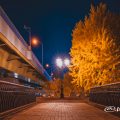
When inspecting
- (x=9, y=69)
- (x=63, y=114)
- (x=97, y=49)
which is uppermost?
(x=97, y=49)

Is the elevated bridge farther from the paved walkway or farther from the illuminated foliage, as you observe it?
the illuminated foliage

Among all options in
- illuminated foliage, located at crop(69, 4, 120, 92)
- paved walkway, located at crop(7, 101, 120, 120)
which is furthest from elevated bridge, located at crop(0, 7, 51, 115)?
illuminated foliage, located at crop(69, 4, 120, 92)

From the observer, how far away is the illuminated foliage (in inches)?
1297

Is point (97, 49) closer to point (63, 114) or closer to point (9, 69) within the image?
point (9, 69)

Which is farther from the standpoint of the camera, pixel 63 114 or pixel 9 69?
pixel 9 69

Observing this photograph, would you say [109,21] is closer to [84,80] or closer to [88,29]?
[88,29]

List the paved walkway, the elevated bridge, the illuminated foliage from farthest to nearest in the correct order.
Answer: the illuminated foliage, the elevated bridge, the paved walkway

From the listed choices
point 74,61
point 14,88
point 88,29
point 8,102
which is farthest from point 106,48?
point 8,102

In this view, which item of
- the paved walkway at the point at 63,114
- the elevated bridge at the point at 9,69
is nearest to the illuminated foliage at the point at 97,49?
the elevated bridge at the point at 9,69

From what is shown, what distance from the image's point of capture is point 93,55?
33.7m

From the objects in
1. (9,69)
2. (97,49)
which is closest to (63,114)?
(97,49)

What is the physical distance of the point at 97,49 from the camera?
33938 mm

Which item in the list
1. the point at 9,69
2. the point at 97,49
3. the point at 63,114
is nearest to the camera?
the point at 63,114

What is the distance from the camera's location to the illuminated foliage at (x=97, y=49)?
3294cm
